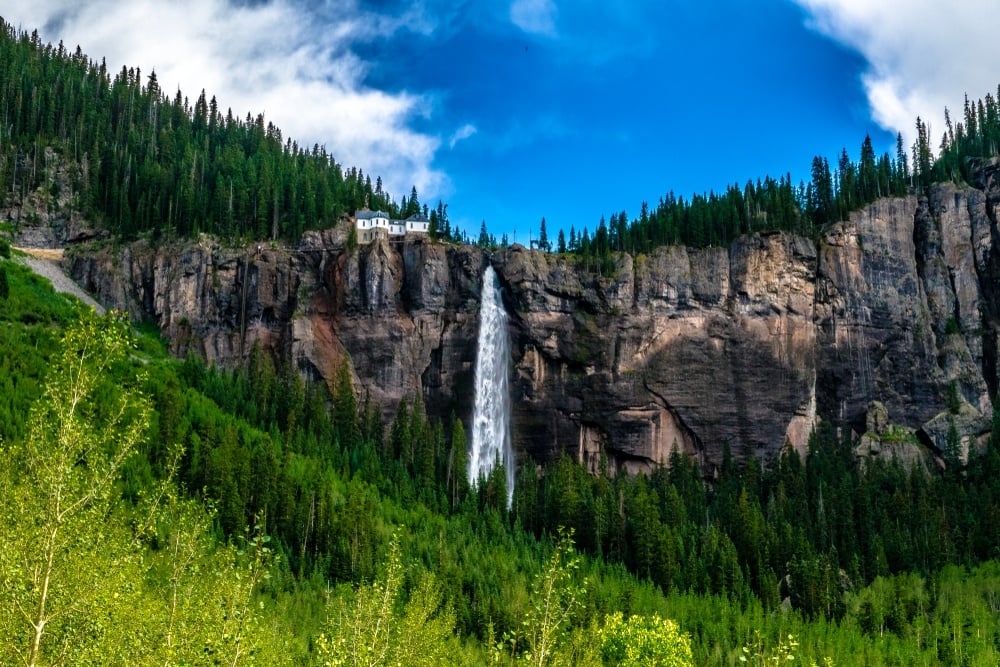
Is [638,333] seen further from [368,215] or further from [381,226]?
[368,215]

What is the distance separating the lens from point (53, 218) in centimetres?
17175

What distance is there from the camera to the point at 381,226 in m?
154

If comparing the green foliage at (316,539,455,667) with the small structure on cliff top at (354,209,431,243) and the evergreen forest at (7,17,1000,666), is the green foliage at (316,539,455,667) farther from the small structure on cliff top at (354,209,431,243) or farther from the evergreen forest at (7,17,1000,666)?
the small structure on cliff top at (354,209,431,243)

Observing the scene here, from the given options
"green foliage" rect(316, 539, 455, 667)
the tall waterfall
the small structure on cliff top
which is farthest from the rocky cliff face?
"green foliage" rect(316, 539, 455, 667)

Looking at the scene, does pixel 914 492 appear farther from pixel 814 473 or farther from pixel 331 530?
pixel 331 530

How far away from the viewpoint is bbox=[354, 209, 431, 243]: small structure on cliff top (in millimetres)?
153000

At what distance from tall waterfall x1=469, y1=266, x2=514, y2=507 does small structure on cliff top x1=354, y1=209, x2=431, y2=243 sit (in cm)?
1947

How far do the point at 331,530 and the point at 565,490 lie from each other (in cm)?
3294

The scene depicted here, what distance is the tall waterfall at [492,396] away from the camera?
13938 centimetres

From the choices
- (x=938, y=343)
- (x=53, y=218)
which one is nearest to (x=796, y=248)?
(x=938, y=343)

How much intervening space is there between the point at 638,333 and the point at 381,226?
140ft

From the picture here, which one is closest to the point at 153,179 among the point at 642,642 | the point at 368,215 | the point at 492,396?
the point at 368,215

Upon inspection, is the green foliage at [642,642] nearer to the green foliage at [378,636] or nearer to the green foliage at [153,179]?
the green foliage at [378,636]

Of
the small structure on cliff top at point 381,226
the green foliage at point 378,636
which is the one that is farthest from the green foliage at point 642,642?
the small structure on cliff top at point 381,226
